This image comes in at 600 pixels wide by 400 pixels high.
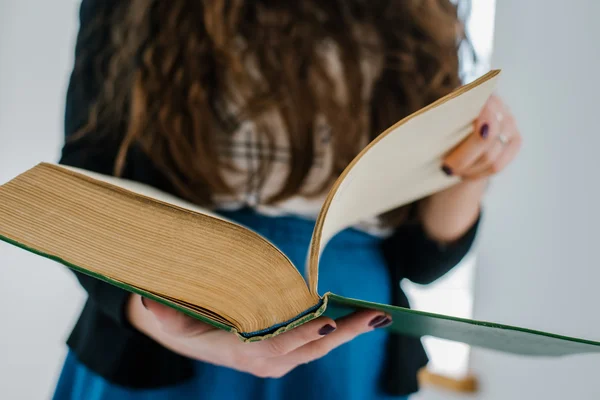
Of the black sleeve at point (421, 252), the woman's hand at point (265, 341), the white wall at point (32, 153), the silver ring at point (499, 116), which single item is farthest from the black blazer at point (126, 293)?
the white wall at point (32, 153)

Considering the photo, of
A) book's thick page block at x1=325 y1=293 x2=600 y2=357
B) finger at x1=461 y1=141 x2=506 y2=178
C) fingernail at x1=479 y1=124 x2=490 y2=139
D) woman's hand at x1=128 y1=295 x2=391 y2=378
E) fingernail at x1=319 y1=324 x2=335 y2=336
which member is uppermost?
fingernail at x1=479 y1=124 x2=490 y2=139

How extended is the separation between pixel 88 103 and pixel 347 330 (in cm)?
47

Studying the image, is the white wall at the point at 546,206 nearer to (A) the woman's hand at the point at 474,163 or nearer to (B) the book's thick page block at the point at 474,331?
(A) the woman's hand at the point at 474,163

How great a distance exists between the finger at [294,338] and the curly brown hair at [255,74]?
0.95 feet

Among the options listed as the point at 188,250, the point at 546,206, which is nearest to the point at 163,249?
the point at 188,250

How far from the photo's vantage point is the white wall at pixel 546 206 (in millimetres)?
710

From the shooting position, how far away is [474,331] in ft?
0.92

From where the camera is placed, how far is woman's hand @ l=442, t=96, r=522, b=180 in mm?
435

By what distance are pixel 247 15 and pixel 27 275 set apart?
696 millimetres

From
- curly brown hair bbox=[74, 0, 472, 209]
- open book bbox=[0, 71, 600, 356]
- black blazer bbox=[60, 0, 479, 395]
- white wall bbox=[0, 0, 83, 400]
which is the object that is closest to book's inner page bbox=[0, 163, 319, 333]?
open book bbox=[0, 71, 600, 356]

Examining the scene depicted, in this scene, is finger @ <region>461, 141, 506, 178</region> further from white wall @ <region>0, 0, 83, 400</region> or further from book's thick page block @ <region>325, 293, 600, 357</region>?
white wall @ <region>0, 0, 83, 400</region>

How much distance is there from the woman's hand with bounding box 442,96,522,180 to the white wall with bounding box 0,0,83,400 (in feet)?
2.67

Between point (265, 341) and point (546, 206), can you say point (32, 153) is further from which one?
point (546, 206)

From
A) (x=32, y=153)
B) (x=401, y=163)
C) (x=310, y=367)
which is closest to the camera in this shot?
(x=401, y=163)
